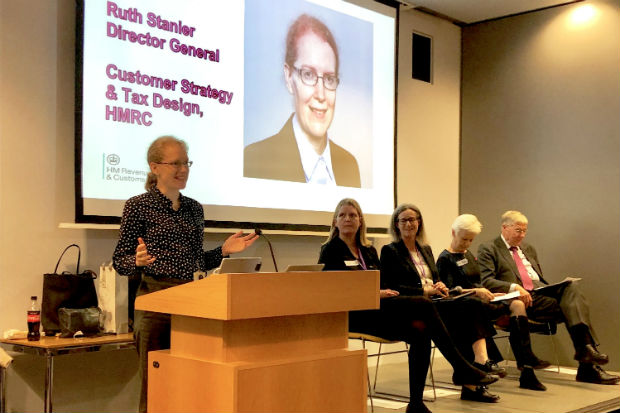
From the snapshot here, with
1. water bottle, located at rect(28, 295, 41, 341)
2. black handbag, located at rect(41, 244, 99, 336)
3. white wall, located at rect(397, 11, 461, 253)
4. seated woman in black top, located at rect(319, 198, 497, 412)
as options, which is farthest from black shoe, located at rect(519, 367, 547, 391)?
water bottle, located at rect(28, 295, 41, 341)

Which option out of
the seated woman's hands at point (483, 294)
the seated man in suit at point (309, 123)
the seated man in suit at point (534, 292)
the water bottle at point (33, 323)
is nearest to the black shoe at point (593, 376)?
the seated man in suit at point (534, 292)

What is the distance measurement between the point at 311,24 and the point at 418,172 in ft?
5.54

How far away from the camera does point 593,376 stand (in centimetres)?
517

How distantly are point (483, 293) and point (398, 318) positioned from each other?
1007mm

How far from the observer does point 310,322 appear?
2.79 meters

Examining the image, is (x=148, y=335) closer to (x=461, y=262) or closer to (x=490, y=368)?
(x=490, y=368)

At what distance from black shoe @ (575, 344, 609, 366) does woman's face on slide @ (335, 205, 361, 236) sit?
1933 millimetres

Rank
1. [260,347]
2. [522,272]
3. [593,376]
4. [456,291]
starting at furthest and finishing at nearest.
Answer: [522,272] → [593,376] → [456,291] → [260,347]

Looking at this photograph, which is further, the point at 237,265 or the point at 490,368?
the point at 490,368

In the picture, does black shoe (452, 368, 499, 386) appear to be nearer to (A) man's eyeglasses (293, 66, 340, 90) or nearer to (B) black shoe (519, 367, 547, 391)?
(B) black shoe (519, 367, 547, 391)

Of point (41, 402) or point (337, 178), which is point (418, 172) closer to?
point (337, 178)

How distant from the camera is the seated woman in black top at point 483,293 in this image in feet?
16.1

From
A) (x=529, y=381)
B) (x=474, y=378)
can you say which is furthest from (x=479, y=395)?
(x=529, y=381)

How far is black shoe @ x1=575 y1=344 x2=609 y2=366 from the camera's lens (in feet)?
16.4
